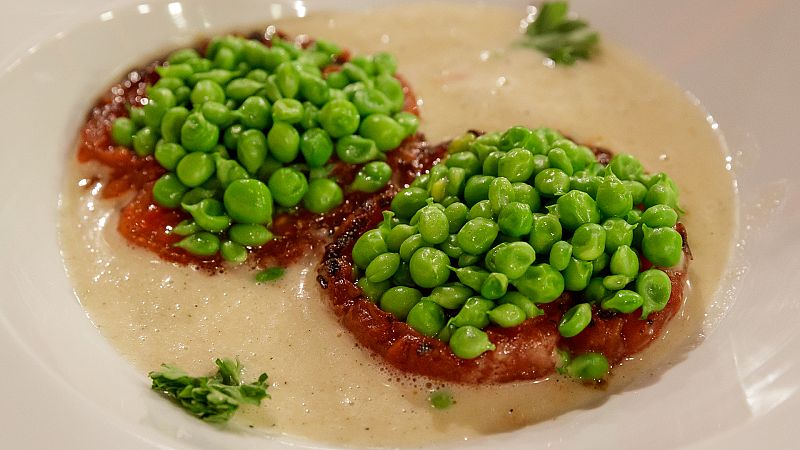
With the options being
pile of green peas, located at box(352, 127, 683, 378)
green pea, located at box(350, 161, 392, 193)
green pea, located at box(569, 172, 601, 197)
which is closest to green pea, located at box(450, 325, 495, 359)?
pile of green peas, located at box(352, 127, 683, 378)

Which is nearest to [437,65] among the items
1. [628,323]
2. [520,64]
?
[520,64]

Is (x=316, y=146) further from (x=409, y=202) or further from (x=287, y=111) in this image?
(x=409, y=202)

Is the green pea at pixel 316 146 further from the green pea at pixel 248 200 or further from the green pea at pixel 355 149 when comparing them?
the green pea at pixel 248 200

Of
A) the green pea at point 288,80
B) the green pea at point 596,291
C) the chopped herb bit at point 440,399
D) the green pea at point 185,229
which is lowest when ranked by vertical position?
the chopped herb bit at point 440,399

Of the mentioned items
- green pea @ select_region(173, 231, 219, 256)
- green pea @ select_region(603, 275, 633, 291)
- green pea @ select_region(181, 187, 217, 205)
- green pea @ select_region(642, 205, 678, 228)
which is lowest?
green pea @ select_region(173, 231, 219, 256)

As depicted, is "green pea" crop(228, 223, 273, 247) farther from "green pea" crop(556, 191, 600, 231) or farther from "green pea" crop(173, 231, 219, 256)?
"green pea" crop(556, 191, 600, 231)

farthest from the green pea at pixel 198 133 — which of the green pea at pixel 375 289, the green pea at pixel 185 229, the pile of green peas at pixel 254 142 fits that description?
the green pea at pixel 375 289

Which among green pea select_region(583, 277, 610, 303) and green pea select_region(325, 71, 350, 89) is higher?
green pea select_region(325, 71, 350, 89)
